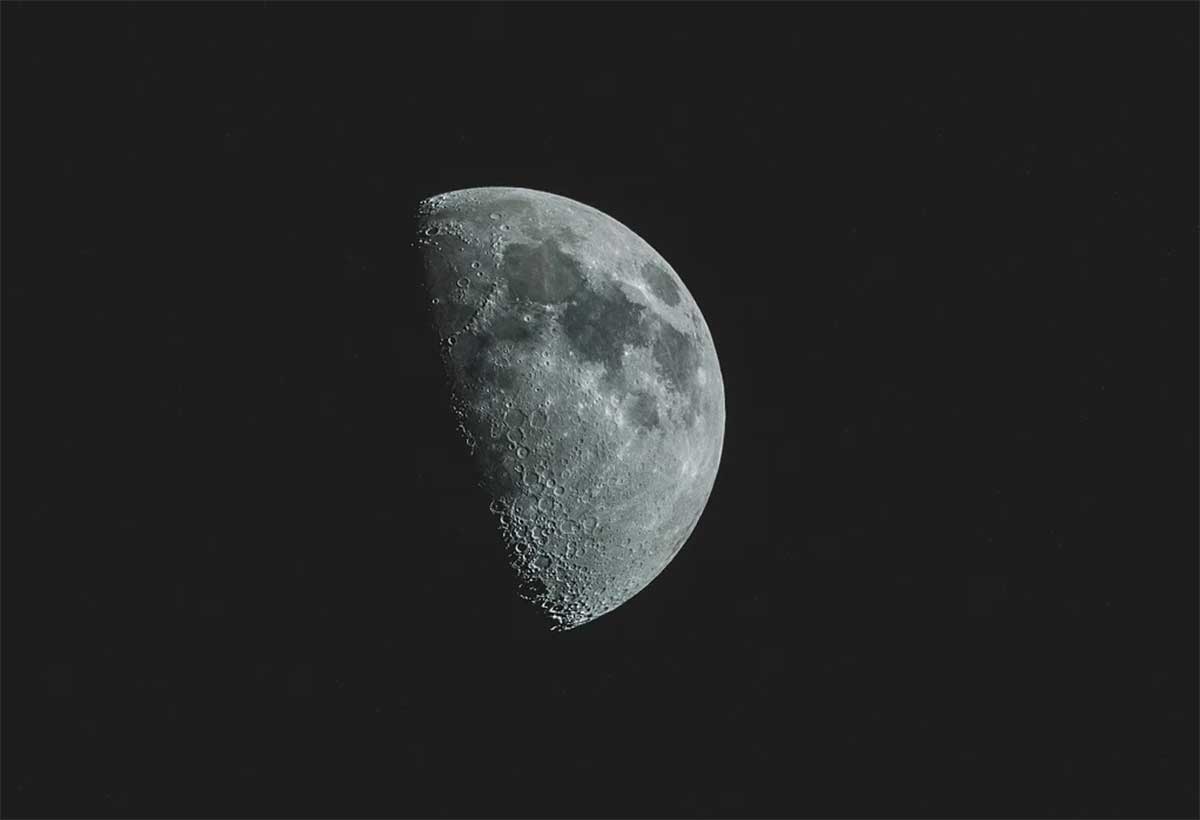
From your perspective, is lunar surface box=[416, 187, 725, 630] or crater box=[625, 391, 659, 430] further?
crater box=[625, 391, 659, 430]

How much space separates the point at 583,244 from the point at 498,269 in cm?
37

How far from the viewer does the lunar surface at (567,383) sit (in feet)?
11.9

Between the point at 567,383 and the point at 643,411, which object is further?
the point at 643,411

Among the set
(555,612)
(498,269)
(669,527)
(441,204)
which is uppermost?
(441,204)

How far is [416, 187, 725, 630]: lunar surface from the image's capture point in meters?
3.63

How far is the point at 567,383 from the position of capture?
3641 mm

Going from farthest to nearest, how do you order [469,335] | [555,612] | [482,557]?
[555,612] < [482,557] < [469,335]

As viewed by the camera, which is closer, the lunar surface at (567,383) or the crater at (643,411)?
the lunar surface at (567,383)

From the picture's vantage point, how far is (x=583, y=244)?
390 cm

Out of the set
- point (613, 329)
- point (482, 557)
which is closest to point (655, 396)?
point (613, 329)

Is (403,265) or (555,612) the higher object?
(403,265)

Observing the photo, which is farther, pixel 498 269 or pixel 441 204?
pixel 441 204

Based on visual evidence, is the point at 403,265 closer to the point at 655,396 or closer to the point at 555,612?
the point at 655,396

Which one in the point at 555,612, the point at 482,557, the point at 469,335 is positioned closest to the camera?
the point at 469,335
